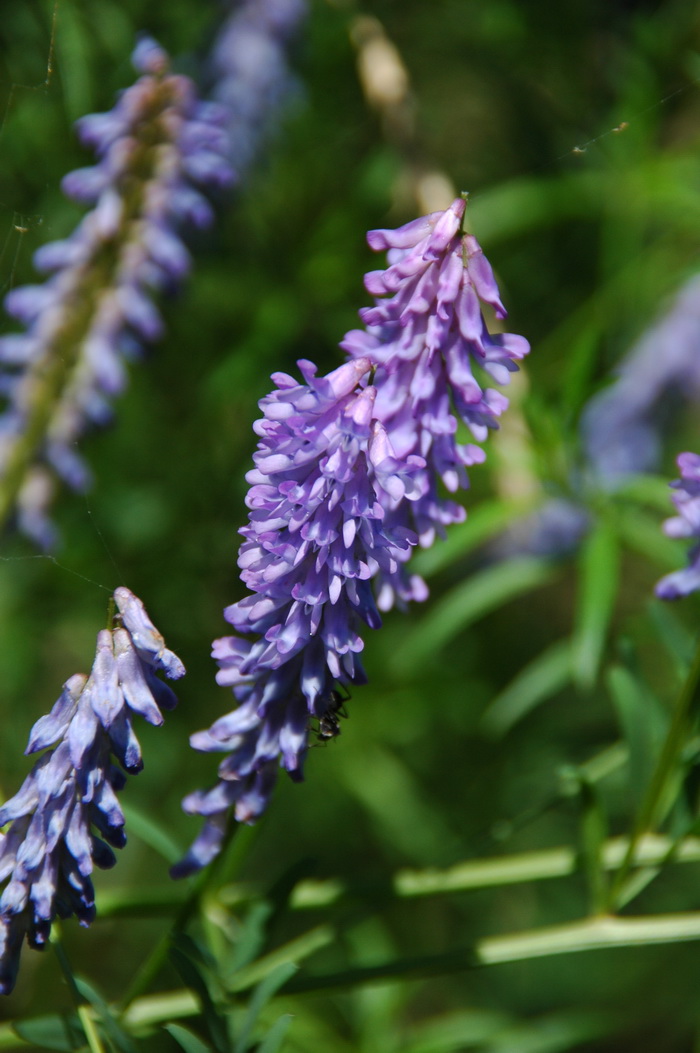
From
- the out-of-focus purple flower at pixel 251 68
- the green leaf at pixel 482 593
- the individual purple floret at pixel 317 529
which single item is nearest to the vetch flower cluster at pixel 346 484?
the individual purple floret at pixel 317 529

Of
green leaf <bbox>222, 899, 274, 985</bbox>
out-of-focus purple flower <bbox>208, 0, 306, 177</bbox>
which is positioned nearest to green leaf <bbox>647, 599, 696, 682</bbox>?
green leaf <bbox>222, 899, 274, 985</bbox>

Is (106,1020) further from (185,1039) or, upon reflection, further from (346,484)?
(346,484)

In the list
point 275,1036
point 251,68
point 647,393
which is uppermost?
point 251,68

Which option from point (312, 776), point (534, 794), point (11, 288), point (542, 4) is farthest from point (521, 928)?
point (542, 4)

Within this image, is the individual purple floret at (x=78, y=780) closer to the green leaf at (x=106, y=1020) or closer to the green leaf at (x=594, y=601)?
the green leaf at (x=106, y=1020)

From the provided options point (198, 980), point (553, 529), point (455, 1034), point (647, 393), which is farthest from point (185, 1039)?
point (647, 393)
